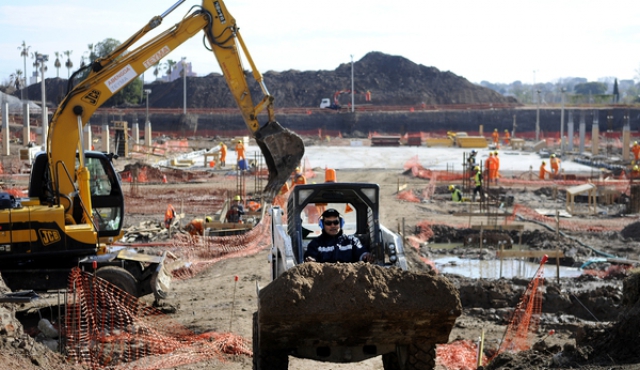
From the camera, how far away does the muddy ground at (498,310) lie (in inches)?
315

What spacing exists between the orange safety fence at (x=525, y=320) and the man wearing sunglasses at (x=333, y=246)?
8.52ft

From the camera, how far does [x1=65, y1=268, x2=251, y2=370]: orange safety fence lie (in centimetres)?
976

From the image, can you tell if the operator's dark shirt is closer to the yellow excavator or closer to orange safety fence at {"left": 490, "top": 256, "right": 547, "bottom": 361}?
orange safety fence at {"left": 490, "top": 256, "right": 547, "bottom": 361}

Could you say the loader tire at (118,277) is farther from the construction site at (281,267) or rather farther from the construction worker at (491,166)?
the construction worker at (491,166)

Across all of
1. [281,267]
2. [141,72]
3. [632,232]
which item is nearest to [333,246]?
[281,267]

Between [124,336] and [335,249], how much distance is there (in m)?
3.81

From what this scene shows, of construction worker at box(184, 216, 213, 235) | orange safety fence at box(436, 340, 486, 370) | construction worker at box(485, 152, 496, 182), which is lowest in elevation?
orange safety fence at box(436, 340, 486, 370)

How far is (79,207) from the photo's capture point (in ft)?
41.2

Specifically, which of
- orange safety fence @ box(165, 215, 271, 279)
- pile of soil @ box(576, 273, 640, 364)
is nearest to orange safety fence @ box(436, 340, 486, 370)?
pile of soil @ box(576, 273, 640, 364)

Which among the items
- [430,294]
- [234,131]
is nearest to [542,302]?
[430,294]

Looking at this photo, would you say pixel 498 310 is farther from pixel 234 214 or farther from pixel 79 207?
pixel 234 214

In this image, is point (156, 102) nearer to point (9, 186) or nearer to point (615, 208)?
point (9, 186)

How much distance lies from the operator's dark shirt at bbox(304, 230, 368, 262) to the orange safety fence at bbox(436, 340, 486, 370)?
7.57 ft

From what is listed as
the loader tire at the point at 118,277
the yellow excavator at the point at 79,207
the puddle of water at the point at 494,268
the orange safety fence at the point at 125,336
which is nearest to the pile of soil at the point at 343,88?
the puddle of water at the point at 494,268
